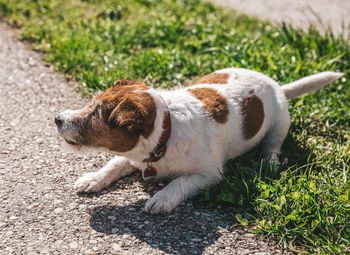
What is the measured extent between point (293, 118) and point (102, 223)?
9.11 ft

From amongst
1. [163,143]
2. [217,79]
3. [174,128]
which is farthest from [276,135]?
[163,143]

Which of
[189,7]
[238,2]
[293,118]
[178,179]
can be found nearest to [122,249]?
[178,179]

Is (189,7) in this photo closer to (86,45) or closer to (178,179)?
(86,45)

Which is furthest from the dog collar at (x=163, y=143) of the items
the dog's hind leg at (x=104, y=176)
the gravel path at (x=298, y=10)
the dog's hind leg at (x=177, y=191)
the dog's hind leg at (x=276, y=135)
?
the gravel path at (x=298, y=10)

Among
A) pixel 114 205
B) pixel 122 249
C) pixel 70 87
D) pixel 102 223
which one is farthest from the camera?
pixel 70 87

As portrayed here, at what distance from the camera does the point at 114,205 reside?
3637 millimetres

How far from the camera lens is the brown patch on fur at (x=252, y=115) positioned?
158 inches

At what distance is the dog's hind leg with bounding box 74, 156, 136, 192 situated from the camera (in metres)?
3.76

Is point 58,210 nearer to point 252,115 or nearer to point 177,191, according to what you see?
point 177,191

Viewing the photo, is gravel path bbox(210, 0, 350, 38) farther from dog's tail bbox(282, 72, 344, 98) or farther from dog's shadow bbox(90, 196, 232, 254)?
dog's shadow bbox(90, 196, 232, 254)

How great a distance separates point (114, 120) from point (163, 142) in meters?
0.48

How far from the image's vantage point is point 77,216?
347 centimetres

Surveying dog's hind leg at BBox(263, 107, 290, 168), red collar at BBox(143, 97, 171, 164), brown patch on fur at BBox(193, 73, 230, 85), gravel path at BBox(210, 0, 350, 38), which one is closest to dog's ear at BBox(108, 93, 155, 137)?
red collar at BBox(143, 97, 171, 164)

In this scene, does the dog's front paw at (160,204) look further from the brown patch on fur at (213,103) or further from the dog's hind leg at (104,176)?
the brown patch on fur at (213,103)
